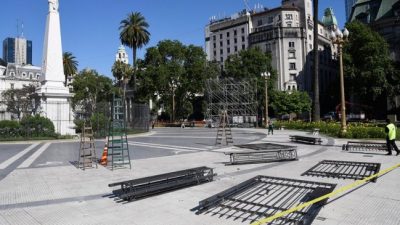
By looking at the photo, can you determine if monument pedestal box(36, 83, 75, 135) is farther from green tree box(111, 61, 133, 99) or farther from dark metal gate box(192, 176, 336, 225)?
green tree box(111, 61, 133, 99)

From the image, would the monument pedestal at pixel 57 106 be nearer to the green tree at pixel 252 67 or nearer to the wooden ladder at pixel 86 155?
the wooden ladder at pixel 86 155

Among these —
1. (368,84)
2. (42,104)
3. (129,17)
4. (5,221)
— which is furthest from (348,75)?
(5,221)

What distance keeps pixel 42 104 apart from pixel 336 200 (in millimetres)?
26018

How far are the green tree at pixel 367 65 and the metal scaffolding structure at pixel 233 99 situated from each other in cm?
1553

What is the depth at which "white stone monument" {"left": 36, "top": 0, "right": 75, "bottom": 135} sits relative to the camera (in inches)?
1081

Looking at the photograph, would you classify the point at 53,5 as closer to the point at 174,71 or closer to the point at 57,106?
the point at 57,106

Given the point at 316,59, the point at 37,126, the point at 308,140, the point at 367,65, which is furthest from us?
the point at 367,65

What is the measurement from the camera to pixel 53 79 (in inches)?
1097

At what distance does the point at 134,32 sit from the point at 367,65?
3627cm

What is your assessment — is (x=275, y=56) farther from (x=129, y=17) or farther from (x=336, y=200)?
(x=336, y=200)

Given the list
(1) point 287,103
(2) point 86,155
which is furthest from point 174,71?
(2) point 86,155

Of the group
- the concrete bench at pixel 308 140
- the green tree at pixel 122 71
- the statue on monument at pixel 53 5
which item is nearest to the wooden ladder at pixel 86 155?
the concrete bench at pixel 308 140

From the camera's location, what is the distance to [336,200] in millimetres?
6941

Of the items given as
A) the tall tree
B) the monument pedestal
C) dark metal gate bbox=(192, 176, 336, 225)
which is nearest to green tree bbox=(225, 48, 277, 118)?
the tall tree
